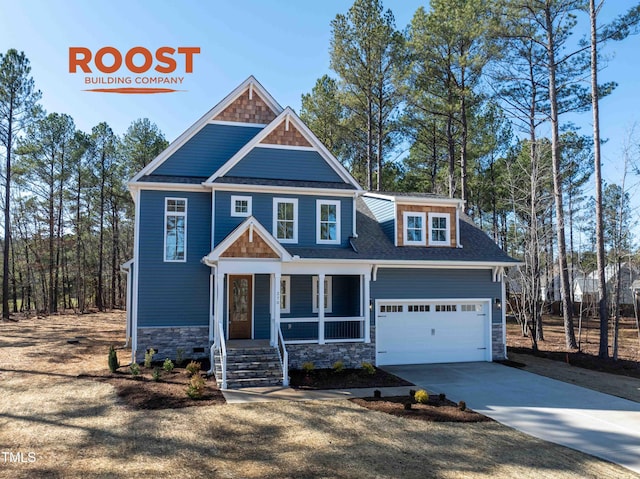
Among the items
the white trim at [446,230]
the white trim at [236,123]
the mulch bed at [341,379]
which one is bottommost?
the mulch bed at [341,379]

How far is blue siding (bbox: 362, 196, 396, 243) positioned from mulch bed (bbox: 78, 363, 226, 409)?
787 cm

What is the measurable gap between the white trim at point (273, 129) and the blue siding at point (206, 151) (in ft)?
2.81

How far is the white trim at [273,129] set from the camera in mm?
14516

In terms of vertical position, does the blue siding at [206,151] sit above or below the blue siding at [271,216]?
above

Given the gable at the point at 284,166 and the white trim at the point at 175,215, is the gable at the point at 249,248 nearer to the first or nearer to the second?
the white trim at the point at 175,215

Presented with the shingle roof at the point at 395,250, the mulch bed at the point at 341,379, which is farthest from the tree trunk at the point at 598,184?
the mulch bed at the point at 341,379

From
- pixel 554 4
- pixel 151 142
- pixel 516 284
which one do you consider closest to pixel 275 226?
pixel 516 284

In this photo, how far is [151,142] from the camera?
33562 mm

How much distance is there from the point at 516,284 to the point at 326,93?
1540 cm

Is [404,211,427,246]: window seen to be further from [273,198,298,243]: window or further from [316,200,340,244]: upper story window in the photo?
[273,198,298,243]: window

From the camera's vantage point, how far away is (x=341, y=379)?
1254 centimetres

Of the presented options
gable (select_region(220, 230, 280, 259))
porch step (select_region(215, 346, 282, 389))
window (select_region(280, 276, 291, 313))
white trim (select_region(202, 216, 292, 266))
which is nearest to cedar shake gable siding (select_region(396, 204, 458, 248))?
window (select_region(280, 276, 291, 313))

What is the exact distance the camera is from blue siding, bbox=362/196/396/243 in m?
16.3

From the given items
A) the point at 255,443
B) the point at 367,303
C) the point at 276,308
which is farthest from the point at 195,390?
the point at 367,303
